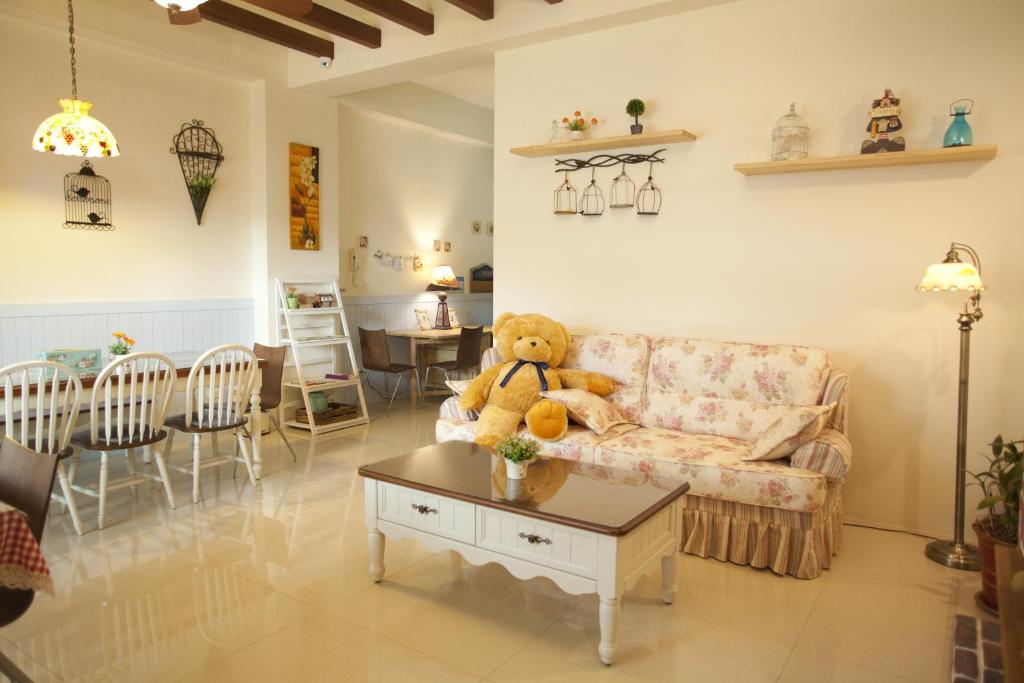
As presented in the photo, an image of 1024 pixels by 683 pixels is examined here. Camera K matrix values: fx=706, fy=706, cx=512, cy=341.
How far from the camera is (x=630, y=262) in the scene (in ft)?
14.0

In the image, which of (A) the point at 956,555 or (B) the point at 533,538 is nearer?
(B) the point at 533,538

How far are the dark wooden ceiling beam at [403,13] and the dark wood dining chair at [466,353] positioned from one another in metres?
2.66

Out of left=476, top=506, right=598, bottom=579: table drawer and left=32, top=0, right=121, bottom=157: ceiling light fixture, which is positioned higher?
left=32, top=0, right=121, bottom=157: ceiling light fixture

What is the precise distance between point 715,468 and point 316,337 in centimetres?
379

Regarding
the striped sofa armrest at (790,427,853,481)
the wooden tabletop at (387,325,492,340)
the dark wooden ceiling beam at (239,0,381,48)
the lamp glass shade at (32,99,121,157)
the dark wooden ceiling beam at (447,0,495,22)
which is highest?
the dark wooden ceiling beam at (239,0,381,48)

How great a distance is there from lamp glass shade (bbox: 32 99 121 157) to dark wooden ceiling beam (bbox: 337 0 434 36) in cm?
160

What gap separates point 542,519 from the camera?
242 cm

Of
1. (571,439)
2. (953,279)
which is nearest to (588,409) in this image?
(571,439)

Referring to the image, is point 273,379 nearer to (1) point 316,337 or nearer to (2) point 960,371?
(1) point 316,337

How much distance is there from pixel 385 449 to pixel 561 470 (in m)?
2.43

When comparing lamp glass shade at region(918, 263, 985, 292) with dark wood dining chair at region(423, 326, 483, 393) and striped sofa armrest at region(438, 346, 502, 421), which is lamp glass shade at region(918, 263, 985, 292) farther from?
dark wood dining chair at region(423, 326, 483, 393)

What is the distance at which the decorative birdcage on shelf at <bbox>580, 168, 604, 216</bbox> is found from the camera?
436 cm

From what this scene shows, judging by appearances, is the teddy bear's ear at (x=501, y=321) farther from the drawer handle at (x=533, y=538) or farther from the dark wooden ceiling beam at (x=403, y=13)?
the dark wooden ceiling beam at (x=403, y=13)

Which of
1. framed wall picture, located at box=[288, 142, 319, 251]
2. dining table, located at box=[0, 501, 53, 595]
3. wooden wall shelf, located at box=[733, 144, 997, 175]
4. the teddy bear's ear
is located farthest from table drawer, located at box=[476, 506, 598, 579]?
framed wall picture, located at box=[288, 142, 319, 251]
